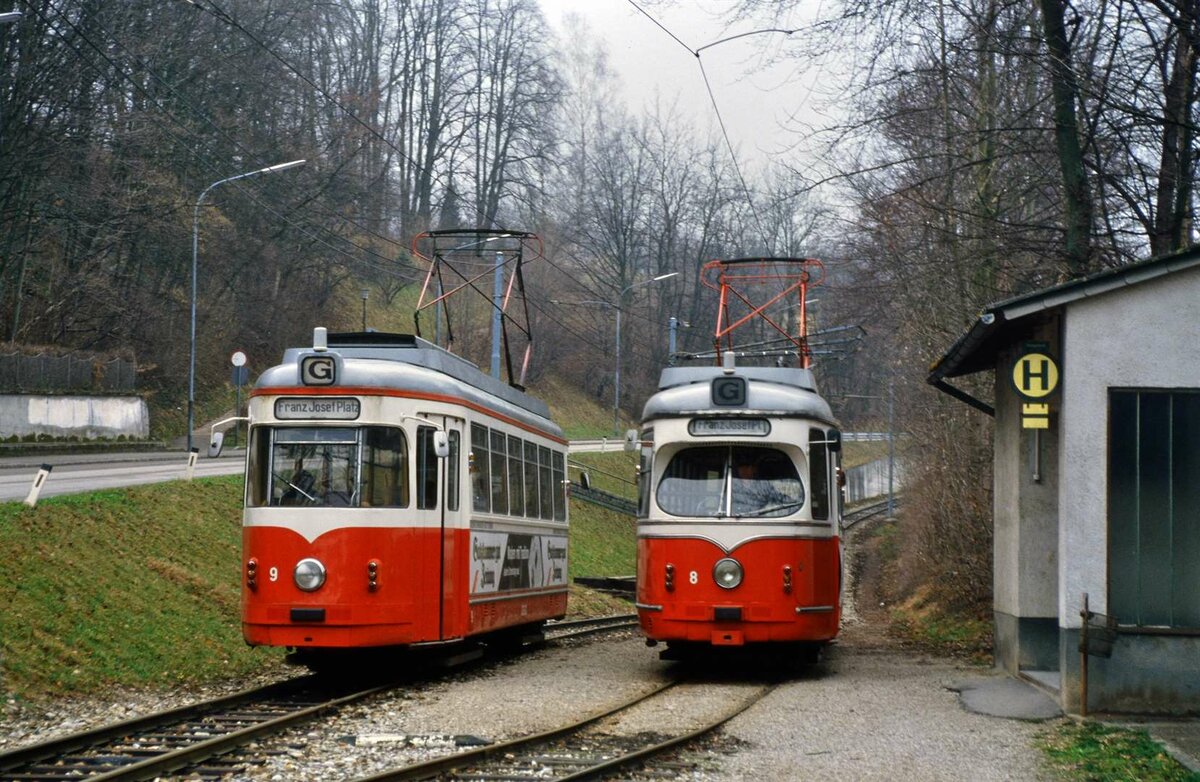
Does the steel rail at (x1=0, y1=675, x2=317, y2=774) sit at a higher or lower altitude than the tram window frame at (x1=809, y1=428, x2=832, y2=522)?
lower

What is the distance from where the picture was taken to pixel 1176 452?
11523 millimetres

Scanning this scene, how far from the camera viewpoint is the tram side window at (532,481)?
57.2 feet

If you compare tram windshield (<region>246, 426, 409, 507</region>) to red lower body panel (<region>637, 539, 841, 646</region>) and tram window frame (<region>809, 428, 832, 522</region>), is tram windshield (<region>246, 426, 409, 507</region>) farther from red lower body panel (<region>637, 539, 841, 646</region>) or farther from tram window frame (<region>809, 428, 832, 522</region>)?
tram window frame (<region>809, 428, 832, 522</region>)

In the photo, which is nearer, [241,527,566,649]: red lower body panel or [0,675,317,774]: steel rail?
[0,675,317,774]: steel rail

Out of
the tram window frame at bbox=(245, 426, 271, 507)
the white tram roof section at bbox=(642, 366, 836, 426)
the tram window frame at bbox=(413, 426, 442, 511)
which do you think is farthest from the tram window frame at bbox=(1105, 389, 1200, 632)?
the tram window frame at bbox=(245, 426, 271, 507)

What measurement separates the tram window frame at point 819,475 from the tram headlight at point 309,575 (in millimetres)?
4793

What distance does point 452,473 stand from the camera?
14.1 m

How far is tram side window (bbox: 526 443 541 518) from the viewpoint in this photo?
57.2 feet

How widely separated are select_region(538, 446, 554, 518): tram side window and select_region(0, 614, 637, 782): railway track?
5.45 m

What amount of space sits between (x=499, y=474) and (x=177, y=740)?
6210mm

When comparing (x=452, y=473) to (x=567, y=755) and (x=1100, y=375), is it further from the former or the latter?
(x=1100, y=375)

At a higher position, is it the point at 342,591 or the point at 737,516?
the point at 737,516

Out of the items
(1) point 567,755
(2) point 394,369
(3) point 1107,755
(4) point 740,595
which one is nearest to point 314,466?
(2) point 394,369

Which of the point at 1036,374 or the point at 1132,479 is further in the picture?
the point at 1036,374
